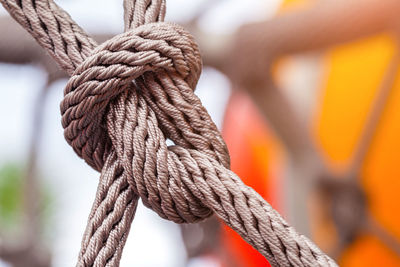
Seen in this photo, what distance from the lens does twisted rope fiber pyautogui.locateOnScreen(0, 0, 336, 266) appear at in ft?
0.91

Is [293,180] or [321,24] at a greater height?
[321,24]

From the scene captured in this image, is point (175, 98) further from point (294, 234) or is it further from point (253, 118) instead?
point (253, 118)

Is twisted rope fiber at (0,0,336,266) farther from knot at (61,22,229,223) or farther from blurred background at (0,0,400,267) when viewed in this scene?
blurred background at (0,0,400,267)

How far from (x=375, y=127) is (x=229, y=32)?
1.10ft

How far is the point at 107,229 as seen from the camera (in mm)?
282

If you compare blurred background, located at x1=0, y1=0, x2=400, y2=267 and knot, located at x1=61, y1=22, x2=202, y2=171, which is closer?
knot, located at x1=61, y1=22, x2=202, y2=171

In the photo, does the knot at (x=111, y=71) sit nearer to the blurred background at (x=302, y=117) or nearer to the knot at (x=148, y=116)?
the knot at (x=148, y=116)

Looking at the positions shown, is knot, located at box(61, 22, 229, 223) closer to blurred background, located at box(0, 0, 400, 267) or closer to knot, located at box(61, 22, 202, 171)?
knot, located at box(61, 22, 202, 171)

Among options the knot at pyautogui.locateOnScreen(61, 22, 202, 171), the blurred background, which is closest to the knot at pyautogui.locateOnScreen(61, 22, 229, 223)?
the knot at pyautogui.locateOnScreen(61, 22, 202, 171)

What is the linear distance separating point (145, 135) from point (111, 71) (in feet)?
0.14

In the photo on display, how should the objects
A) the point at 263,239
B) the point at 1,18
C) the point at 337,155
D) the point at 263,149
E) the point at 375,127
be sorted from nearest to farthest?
1. the point at 263,239
2. the point at 1,18
3. the point at 375,127
4. the point at 337,155
5. the point at 263,149

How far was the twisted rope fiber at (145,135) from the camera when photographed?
11.0 inches

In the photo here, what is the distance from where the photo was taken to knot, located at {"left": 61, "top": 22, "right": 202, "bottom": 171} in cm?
28

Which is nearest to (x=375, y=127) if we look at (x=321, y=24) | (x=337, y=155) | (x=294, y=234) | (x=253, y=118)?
(x=337, y=155)
